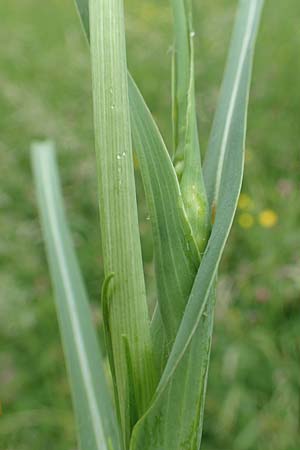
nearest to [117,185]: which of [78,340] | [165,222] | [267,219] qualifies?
[165,222]

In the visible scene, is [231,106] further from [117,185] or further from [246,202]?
[246,202]

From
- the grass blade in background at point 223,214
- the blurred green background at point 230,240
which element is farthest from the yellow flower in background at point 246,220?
the grass blade in background at point 223,214

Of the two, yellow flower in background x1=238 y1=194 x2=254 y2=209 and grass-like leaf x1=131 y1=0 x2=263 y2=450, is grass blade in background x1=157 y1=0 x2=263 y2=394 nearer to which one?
grass-like leaf x1=131 y1=0 x2=263 y2=450

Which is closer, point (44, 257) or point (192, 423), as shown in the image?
point (192, 423)

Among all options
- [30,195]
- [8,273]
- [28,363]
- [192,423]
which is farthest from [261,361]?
[192,423]

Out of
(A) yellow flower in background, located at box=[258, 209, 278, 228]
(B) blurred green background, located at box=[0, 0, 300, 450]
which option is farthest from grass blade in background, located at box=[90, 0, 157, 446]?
(A) yellow flower in background, located at box=[258, 209, 278, 228]

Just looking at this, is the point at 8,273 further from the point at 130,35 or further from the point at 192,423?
the point at 192,423
